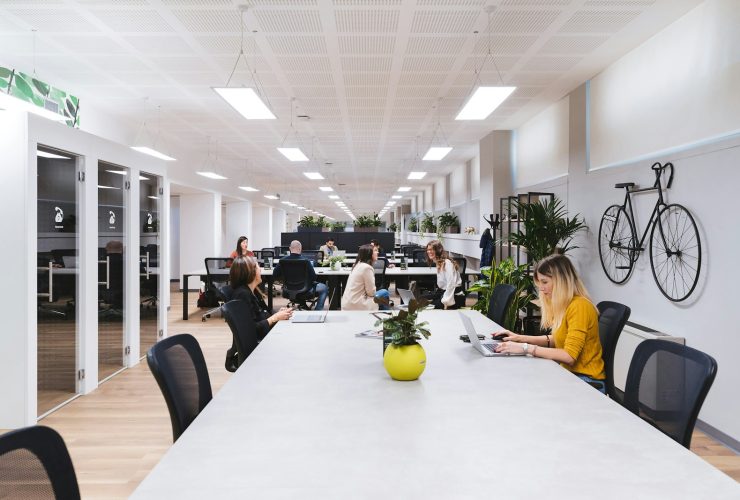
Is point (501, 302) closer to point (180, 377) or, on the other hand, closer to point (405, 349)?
point (405, 349)

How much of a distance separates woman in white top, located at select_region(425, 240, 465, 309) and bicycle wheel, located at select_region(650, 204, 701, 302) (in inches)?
90.2

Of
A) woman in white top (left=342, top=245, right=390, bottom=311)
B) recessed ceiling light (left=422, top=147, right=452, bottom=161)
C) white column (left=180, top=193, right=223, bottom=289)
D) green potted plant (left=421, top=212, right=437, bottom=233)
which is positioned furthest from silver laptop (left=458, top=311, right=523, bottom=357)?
green potted plant (left=421, top=212, right=437, bottom=233)

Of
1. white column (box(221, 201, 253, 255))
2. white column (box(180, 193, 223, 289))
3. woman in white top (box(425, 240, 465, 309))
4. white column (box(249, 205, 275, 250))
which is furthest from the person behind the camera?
white column (box(249, 205, 275, 250))

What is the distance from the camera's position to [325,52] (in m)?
4.77

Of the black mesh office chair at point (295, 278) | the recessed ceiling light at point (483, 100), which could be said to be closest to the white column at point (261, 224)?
the black mesh office chair at point (295, 278)

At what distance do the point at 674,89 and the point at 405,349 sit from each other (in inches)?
138

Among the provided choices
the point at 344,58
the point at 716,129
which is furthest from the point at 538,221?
the point at 344,58

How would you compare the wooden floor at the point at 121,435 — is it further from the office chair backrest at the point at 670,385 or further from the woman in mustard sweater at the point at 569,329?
the office chair backrest at the point at 670,385

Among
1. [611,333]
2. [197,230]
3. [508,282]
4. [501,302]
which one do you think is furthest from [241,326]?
[197,230]

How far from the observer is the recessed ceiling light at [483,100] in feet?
14.1

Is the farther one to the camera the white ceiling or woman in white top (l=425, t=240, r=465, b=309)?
woman in white top (l=425, t=240, r=465, b=309)

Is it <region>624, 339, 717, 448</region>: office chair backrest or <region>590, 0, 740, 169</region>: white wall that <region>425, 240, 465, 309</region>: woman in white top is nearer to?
<region>590, 0, 740, 169</region>: white wall

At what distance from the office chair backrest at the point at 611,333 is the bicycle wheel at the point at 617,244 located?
2.10m

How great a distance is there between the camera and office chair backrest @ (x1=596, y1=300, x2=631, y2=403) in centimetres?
265
